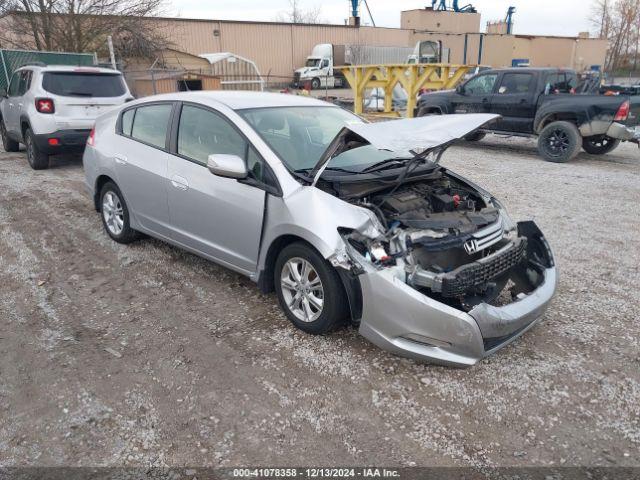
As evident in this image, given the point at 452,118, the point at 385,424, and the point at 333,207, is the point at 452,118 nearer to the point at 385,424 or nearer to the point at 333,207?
the point at 333,207

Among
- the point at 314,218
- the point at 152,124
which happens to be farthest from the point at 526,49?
the point at 314,218

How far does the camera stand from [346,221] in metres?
3.21

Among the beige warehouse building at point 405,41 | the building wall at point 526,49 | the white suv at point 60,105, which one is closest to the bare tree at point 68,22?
the white suv at point 60,105

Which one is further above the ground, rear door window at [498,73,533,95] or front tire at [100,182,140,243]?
rear door window at [498,73,533,95]

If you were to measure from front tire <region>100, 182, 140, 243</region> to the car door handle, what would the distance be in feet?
A: 3.37

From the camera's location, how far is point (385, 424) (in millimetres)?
2742

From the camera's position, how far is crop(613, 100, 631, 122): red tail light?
9211 millimetres

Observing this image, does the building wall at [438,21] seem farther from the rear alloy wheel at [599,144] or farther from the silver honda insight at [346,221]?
the silver honda insight at [346,221]

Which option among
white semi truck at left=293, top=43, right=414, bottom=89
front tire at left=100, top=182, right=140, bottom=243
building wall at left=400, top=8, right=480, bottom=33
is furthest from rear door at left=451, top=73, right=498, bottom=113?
building wall at left=400, top=8, right=480, bottom=33

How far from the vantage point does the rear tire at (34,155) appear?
28.9 ft

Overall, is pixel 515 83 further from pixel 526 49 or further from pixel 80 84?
pixel 526 49

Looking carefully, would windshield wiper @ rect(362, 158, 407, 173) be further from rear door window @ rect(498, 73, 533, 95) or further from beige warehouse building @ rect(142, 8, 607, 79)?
beige warehouse building @ rect(142, 8, 607, 79)

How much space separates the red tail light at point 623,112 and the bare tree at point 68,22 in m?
17.2

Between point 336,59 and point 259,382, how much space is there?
4157 centimetres
